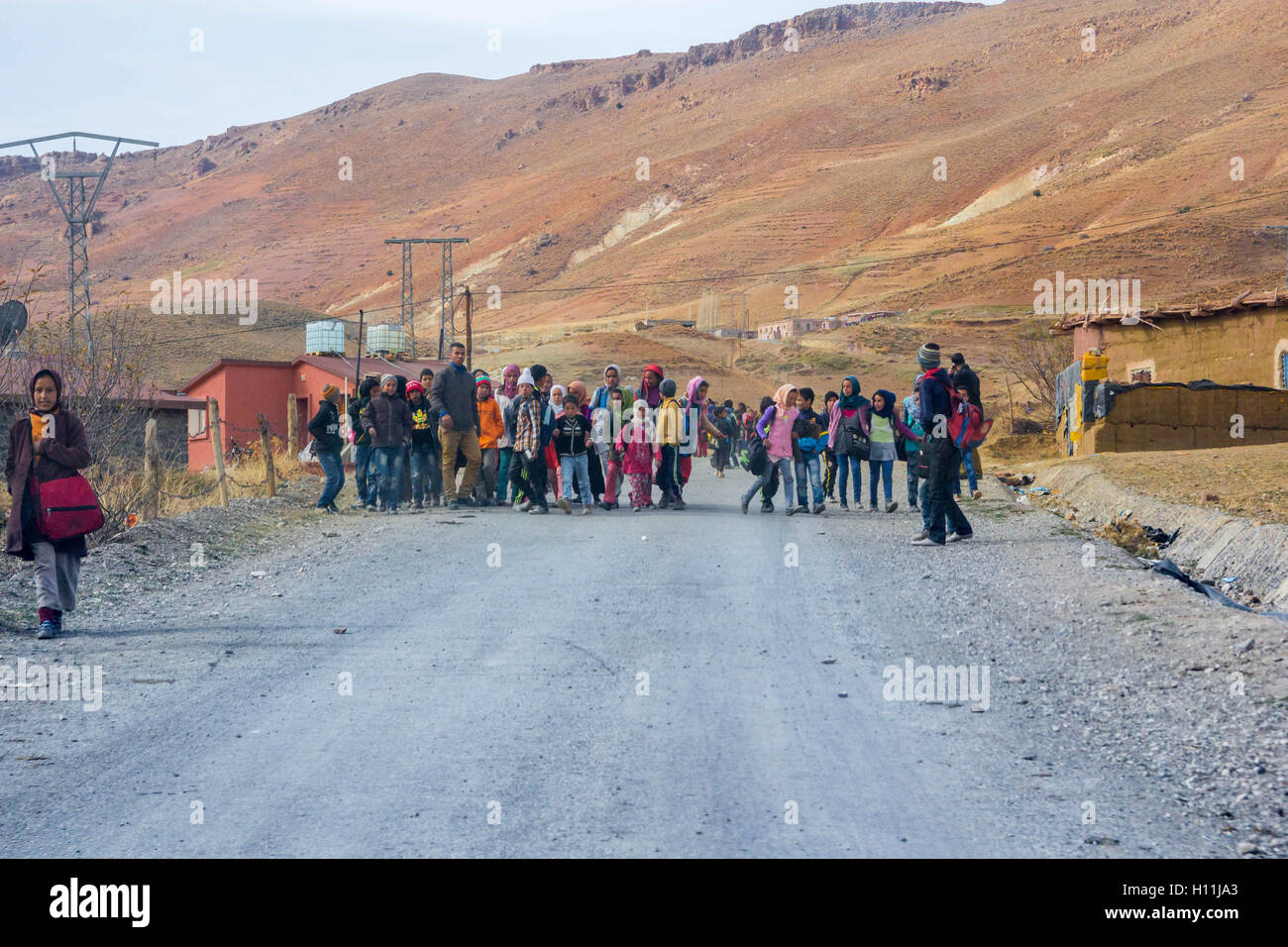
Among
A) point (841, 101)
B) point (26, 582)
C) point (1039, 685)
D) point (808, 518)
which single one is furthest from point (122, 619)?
point (841, 101)

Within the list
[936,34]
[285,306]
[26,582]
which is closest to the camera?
[26,582]

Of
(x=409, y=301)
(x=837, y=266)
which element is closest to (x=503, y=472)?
(x=409, y=301)

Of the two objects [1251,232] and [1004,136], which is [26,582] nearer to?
[1251,232]

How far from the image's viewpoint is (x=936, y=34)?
178375 millimetres

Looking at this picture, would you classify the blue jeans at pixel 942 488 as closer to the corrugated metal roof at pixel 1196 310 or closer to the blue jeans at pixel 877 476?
the blue jeans at pixel 877 476

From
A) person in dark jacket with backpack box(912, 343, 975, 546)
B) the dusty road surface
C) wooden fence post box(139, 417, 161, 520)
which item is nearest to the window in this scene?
wooden fence post box(139, 417, 161, 520)

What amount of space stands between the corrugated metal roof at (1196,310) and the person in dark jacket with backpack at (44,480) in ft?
73.6

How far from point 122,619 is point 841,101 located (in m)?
155

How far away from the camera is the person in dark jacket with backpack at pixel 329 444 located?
1612 centimetres

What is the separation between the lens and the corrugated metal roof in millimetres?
23922

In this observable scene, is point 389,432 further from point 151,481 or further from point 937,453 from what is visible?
point 937,453

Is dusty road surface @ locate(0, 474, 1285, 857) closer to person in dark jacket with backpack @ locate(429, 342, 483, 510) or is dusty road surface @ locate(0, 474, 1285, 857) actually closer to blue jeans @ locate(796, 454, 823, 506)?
blue jeans @ locate(796, 454, 823, 506)

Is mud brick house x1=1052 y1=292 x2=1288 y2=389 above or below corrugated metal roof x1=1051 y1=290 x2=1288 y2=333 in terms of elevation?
below

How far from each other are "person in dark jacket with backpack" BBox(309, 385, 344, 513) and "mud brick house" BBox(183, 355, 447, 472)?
2568 centimetres
